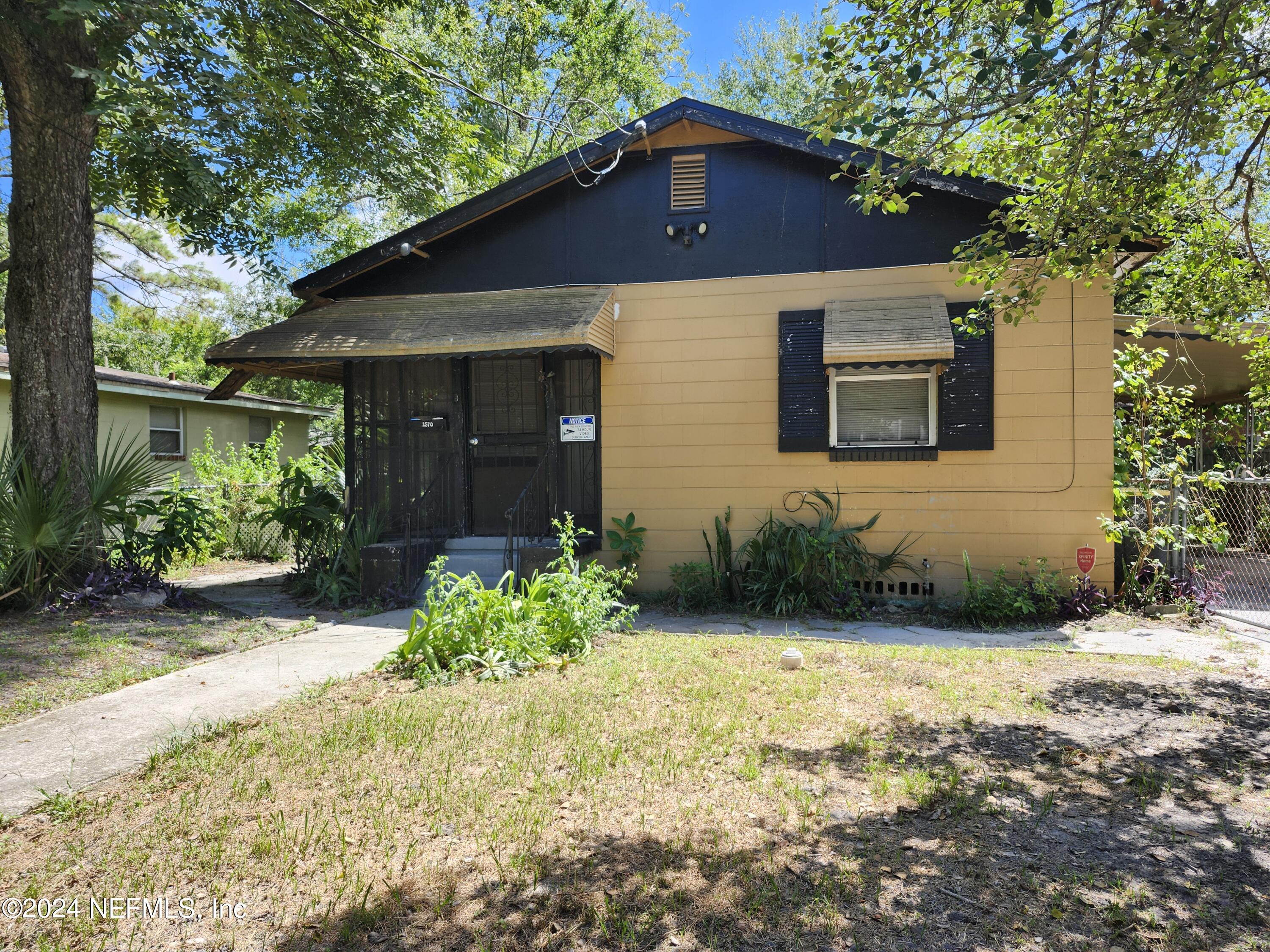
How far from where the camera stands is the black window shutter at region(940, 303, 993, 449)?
731cm

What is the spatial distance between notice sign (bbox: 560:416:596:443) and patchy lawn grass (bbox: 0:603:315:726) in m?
3.27

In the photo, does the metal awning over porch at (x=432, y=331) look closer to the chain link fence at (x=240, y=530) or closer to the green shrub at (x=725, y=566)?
the green shrub at (x=725, y=566)

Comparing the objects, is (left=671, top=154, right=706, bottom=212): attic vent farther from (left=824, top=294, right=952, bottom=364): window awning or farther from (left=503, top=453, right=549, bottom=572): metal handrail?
(left=503, top=453, right=549, bottom=572): metal handrail

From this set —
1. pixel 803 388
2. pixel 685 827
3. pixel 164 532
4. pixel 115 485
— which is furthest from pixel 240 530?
pixel 685 827

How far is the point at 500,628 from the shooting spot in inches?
202

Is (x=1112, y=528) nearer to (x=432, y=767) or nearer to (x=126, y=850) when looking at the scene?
(x=432, y=767)

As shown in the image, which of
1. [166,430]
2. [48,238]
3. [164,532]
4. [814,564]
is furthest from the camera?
[166,430]

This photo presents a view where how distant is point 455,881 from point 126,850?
48.2 inches

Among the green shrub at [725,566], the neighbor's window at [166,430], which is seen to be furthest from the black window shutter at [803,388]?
the neighbor's window at [166,430]

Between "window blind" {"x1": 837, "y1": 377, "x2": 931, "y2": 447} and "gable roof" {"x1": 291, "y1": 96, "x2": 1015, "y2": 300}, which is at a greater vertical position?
"gable roof" {"x1": 291, "y1": 96, "x2": 1015, "y2": 300}

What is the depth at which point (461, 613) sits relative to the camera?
499 centimetres

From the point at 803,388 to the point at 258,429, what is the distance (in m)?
15.3

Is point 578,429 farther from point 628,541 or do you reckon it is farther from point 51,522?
point 51,522

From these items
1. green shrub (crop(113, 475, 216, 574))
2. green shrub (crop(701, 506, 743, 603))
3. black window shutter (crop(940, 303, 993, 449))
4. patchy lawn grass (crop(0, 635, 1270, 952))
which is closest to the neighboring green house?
green shrub (crop(113, 475, 216, 574))
